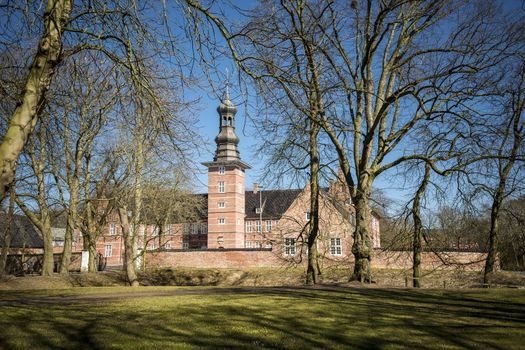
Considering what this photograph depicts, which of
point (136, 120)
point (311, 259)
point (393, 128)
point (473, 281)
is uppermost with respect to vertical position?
point (393, 128)

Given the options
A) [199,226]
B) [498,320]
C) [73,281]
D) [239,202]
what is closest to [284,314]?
[498,320]

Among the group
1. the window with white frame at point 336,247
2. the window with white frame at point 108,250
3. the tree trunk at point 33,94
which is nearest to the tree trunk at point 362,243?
the tree trunk at point 33,94

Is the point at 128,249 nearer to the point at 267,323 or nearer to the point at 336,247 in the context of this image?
the point at 267,323

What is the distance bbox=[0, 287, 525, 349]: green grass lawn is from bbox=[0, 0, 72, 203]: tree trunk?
6.97 ft

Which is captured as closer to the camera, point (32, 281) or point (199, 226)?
point (32, 281)

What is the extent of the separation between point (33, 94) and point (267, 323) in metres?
4.45

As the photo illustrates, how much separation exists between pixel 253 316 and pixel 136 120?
3.78 m

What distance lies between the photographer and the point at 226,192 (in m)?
57.9

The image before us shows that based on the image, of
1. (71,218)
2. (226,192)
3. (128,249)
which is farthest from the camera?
(226,192)

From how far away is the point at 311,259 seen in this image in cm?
1540

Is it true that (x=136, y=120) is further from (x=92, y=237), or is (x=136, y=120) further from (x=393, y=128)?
(x=92, y=237)

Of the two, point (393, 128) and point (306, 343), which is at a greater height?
point (393, 128)

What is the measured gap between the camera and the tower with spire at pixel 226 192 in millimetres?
56906

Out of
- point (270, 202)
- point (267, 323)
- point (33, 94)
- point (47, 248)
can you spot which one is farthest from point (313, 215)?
point (270, 202)
